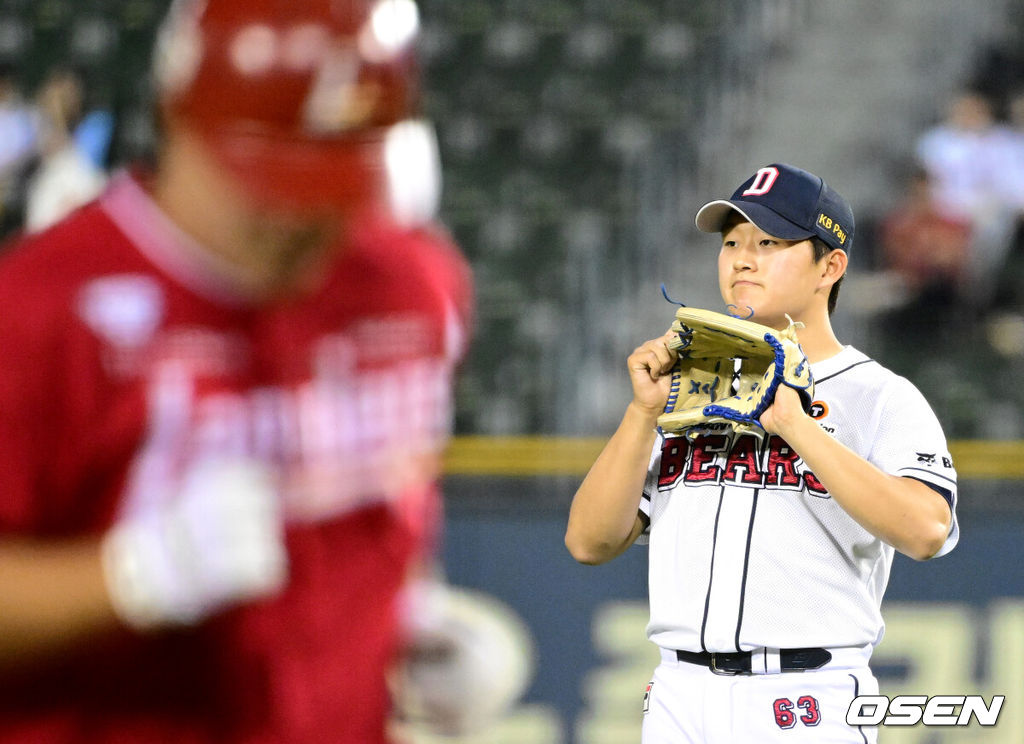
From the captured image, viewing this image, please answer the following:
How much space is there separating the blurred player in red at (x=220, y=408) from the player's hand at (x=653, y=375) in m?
1.04

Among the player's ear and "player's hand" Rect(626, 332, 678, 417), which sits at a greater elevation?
the player's ear

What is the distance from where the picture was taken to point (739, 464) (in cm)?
262

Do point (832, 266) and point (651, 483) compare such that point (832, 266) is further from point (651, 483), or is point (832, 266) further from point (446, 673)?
point (446, 673)

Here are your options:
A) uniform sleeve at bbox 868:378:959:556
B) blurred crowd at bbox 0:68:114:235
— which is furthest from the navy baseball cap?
blurred crowd at bbox 0:68:114:235

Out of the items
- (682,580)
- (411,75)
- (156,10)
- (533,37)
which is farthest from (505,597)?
(156,10)

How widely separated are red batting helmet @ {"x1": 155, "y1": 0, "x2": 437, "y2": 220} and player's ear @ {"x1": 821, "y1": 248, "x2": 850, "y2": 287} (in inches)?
55.7

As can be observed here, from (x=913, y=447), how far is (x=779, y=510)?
0.28 metres

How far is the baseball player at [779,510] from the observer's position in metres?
2.48

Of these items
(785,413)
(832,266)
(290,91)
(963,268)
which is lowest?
(963,268)

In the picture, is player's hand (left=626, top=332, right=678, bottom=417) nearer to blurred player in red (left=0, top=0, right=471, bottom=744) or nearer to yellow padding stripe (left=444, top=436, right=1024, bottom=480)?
blurred player in red (left=0, top=0, right=471, bottom=744)

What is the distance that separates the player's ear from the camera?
2.69m

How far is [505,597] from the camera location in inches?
192

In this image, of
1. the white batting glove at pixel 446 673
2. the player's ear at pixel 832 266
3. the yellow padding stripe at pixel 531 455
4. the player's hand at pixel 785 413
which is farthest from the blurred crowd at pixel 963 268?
the white batting glove at pixel 446 673

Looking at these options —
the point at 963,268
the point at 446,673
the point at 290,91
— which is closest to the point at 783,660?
the point at 446,673
